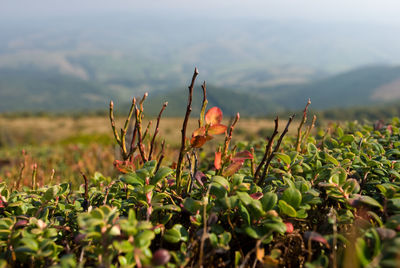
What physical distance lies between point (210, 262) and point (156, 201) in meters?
0.43

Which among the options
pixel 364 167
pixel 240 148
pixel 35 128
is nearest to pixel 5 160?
pixel 240 148

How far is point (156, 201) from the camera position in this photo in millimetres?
1634

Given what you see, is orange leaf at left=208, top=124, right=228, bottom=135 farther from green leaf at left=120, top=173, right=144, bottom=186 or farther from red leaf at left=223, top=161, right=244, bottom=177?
green leaf at left=120, top=173, right=144, bottom=186

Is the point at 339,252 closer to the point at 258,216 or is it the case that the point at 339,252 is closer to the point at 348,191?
the point at 348,191

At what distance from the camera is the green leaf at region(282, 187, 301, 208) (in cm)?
147

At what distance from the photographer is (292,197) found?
1.48 metres

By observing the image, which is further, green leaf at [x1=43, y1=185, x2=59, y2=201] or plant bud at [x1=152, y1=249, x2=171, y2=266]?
green leaf at [x1=43, y1=185, x2=59, y2=201]

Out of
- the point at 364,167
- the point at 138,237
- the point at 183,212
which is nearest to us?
the point at 138,237

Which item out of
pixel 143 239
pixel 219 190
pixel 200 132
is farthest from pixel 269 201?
pixel 143 239

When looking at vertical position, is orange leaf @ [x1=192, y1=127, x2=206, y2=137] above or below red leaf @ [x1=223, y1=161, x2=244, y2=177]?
above

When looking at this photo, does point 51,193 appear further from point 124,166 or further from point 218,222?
point 218,222

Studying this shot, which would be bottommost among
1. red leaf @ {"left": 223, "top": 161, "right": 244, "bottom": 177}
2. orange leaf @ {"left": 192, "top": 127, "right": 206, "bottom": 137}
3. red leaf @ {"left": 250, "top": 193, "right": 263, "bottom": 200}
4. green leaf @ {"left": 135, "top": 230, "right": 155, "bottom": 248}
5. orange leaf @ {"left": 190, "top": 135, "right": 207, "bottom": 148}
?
green leaf @ {"left": 135, "top": 230, "right": 155, "bottom": 248}

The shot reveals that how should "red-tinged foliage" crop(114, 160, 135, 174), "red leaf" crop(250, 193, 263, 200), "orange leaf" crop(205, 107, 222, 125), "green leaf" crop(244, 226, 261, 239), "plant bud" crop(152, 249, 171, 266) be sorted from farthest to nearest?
"red-tinged foliage" crop(114, 160, 135, 174), "orange leaf" crop(205, 107, 222, 125), "red leaf" crop(250, 193, 263, 200), "green leaf" crop(244, 226, 261, 239), "plant bud" crop(152, 249, 171, 266)

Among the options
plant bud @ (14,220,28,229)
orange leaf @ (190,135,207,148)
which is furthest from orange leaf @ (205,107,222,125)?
plant bud @ (14,220,28,229)
